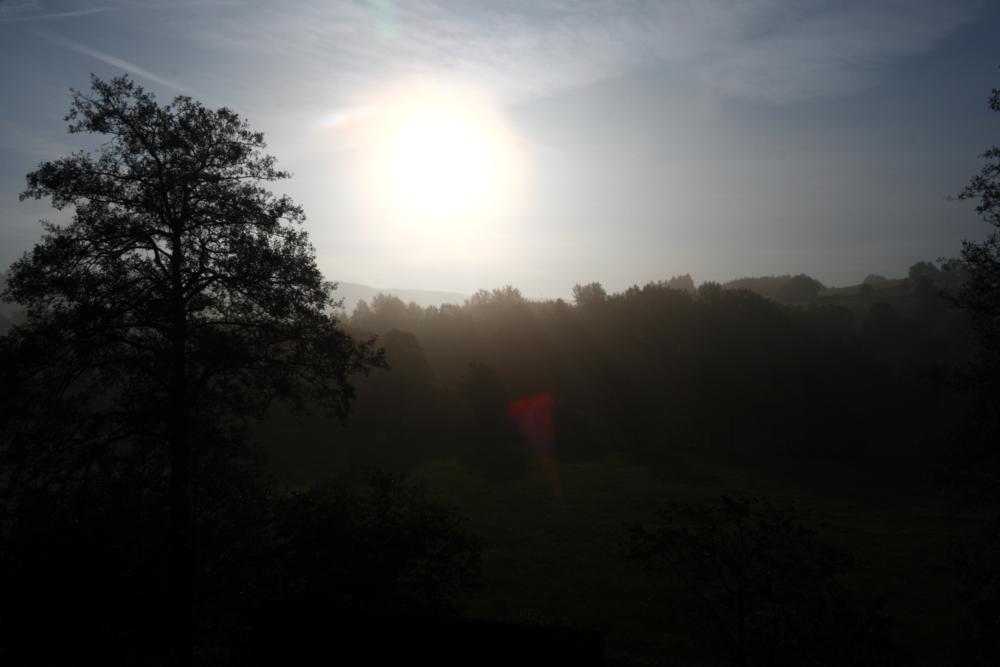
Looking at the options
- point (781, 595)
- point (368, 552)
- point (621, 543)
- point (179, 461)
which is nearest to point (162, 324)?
point (179, 461)

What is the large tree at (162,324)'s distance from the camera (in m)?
11.7

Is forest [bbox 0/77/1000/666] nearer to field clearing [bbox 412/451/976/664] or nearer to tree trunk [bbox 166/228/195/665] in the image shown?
tree trunk [bbox 166/228/195/665]

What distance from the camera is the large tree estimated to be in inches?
462

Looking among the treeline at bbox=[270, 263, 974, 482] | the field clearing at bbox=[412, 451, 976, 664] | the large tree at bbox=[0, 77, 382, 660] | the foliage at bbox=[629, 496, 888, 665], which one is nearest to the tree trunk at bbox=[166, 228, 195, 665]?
the large tree at bbox=[0, 77, 382, 660]

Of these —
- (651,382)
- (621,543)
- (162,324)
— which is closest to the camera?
(162,324)

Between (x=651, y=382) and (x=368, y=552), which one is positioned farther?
(x=651, y=382)

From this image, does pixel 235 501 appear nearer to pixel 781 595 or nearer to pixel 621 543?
pixel 621 543

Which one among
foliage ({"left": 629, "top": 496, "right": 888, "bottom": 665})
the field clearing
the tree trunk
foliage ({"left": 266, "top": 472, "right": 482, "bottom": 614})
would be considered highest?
the tree trunk

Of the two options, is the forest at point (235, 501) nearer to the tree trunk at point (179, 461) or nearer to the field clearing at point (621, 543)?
the tree trunk at point (179, 461)

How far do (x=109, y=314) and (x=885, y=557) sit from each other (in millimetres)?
45766

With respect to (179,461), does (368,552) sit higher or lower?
lower

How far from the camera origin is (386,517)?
16.8 m

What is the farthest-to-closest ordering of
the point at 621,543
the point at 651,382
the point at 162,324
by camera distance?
→ the point at 651,382 → the point at 621,543 → the point at 162,324

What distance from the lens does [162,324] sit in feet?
41.5
